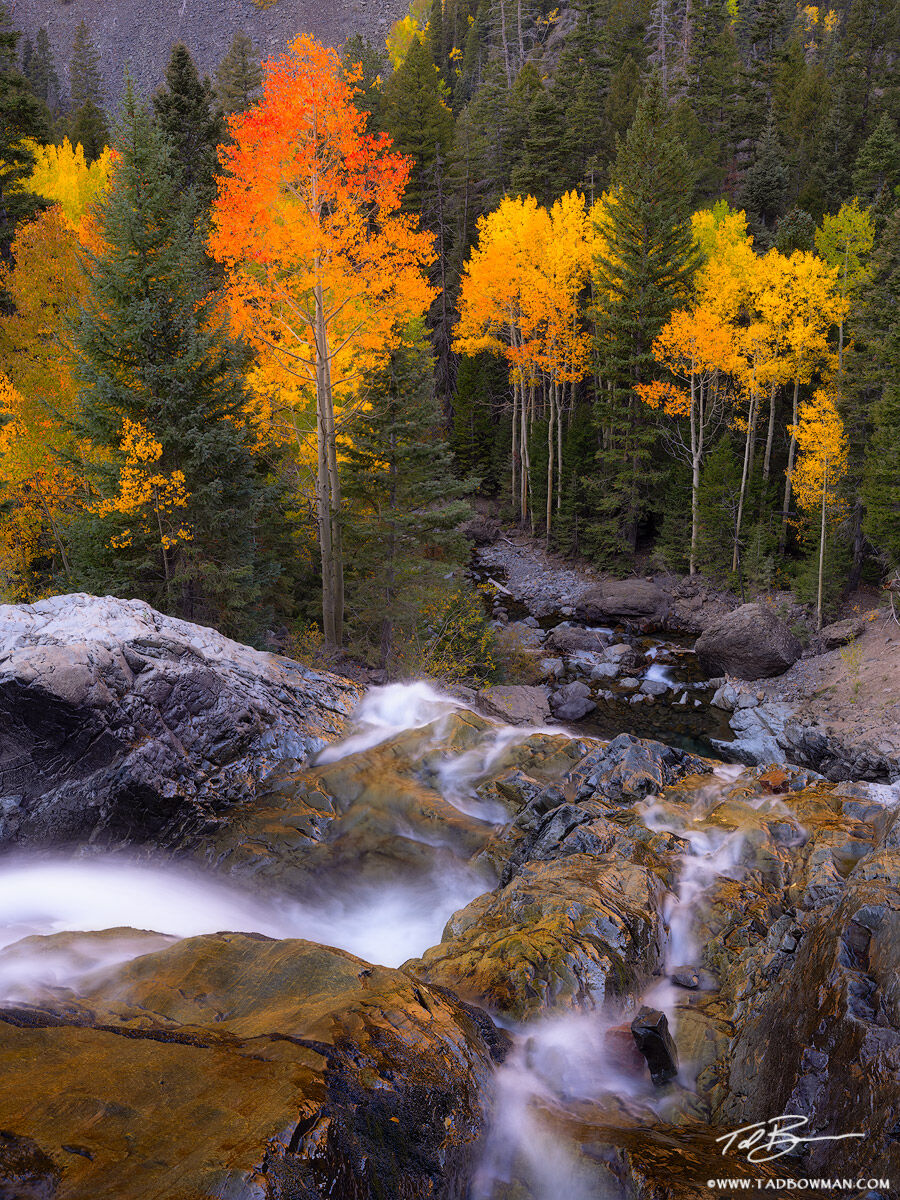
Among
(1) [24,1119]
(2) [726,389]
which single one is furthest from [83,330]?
(2) [726,389]

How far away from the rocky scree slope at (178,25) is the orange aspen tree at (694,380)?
79021mm

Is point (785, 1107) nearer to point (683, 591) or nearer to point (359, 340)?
point (359, 340)

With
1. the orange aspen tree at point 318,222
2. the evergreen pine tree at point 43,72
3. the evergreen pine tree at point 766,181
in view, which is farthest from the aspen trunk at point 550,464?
the evergreen pine tree at point 43,72

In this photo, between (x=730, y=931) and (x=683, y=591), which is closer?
(x=730, y=931)

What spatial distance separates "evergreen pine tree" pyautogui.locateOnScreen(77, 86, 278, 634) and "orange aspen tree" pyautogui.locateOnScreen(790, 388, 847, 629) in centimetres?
1487

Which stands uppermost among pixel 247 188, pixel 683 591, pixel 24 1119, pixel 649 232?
pixel 649 232

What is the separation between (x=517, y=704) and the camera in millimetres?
14828

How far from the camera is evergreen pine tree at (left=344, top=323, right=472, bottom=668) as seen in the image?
14.8 metres

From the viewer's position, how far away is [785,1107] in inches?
156

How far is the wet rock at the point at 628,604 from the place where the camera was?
23.3m

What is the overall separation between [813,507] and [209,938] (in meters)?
20.2

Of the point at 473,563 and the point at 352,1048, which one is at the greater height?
the point at 352,1048

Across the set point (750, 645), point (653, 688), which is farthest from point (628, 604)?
point (653, 688)
